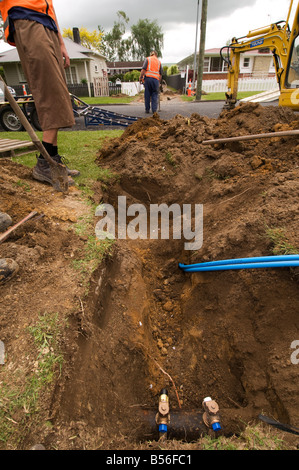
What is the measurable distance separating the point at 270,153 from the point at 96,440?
3.43 m

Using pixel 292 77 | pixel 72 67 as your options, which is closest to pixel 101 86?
pixel 72 67

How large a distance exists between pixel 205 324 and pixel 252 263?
0.73 m

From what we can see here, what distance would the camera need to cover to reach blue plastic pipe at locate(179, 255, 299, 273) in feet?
5.65

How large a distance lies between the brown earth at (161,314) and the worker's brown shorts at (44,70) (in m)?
0.94

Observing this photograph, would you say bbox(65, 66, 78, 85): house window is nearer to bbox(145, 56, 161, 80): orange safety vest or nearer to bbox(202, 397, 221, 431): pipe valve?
bbox(145, 56, 161, 80): orange safety vest

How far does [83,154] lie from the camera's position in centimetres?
495

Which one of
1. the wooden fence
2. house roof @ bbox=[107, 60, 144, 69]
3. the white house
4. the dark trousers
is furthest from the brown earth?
house roof @ bbox=[107, 60, 144, 69]

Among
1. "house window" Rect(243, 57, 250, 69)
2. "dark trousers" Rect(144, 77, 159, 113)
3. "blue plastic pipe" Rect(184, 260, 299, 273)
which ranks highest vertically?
"house window" Rect(243, 57, 250, 69)

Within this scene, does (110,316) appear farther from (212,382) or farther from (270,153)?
(270,153)

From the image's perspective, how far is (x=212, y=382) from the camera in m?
2.03

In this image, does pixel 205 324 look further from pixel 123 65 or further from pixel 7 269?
pixel 123 65

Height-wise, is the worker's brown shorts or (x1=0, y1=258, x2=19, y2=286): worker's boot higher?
the worker's brown shorts

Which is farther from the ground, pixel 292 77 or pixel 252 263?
pixel 292 77

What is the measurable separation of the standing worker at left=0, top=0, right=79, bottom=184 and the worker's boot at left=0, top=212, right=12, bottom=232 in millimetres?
1330
